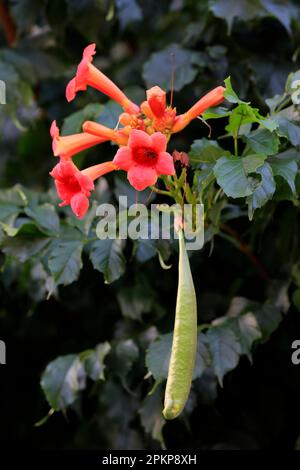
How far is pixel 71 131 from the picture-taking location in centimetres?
259

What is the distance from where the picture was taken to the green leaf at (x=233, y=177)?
5.60 ft

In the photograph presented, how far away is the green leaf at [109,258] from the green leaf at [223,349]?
35cm

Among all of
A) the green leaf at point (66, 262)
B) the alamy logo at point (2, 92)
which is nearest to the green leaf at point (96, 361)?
the green leaf at point (66, 262)

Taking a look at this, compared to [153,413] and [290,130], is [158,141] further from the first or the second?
[153,413]

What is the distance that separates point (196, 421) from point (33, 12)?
193 centimetres

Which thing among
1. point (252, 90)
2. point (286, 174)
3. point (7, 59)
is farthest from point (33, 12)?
point (286, 174)

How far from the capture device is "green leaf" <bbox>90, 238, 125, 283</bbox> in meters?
2.09

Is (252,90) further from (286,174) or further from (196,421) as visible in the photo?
(196,421)

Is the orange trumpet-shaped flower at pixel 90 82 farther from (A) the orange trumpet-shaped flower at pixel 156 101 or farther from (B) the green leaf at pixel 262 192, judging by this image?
(B) the green leaf at pixel 262 192

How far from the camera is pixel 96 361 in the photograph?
2.30m

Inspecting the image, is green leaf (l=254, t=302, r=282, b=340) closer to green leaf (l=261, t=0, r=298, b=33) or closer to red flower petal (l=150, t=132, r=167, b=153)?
red flower petal (l=150, t=132, r=167, b=153)

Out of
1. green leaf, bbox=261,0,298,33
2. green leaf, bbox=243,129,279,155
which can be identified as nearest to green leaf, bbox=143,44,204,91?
green leaf, bbox=261,0,298,33

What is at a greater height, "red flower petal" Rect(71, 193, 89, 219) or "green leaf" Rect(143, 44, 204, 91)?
"green leaf" Rect(143, 44, 204, 91)

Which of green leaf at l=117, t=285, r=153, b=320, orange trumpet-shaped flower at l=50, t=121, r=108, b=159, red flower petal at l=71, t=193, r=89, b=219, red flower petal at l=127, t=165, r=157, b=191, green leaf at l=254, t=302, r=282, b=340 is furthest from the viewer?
green leaf at l=117, t=285, r=153, b=320
